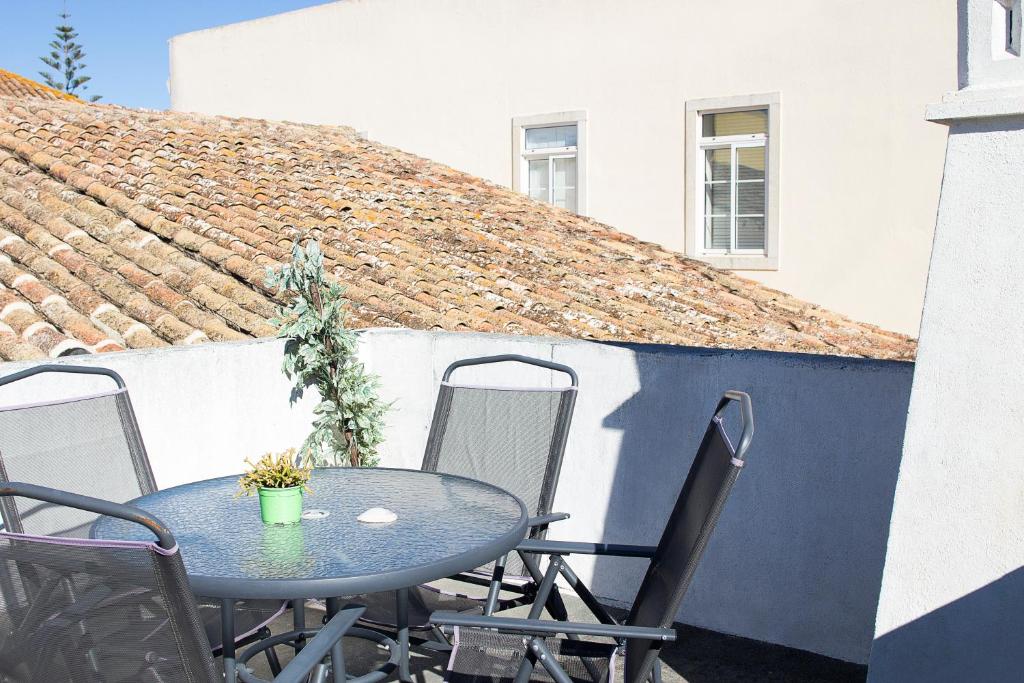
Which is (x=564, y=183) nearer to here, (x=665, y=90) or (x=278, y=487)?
(x=665, y=90)

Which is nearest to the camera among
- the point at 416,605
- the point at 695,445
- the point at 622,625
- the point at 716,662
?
the point at 622,625

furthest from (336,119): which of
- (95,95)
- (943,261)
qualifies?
(95,95)

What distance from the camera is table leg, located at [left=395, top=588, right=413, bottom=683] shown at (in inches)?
125

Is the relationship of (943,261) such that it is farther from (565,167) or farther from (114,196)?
(565,167)

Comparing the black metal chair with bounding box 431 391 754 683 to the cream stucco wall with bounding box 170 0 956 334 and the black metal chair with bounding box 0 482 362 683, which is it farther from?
the cream stucco wall with bounding box 170 0 956 334

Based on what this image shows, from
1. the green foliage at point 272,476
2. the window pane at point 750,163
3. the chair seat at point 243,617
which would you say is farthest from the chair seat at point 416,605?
the window pane at point 750,163

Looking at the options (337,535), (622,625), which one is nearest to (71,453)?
(337,535)

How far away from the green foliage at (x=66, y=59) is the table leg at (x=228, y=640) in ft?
121

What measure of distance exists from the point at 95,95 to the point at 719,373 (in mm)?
38555

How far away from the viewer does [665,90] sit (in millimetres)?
12008

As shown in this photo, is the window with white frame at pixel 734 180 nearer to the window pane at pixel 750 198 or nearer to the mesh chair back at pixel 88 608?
the window pane at pixel 750 198

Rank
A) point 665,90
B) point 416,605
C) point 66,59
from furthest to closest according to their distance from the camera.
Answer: point 66,59
point 665,90
point 416,605

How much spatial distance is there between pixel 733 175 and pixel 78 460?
31.2 feet

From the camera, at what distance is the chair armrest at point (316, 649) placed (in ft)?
7.20
